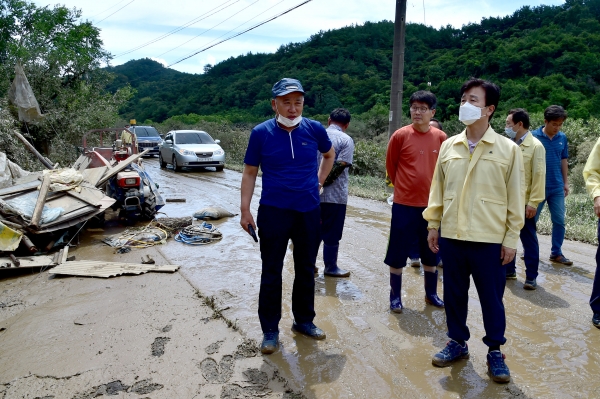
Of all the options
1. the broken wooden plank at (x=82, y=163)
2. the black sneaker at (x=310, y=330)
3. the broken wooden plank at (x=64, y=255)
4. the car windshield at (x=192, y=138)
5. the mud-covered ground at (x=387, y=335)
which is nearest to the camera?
the mud-covered ground at (x=387, y=335)

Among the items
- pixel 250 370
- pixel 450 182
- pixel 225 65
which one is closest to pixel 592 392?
pixel 450 182

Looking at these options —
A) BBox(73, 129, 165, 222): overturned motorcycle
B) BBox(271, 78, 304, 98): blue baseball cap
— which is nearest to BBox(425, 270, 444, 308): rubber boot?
BBox(271, 78, 304, 98): blue baseball cap

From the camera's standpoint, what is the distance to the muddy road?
10.5ft

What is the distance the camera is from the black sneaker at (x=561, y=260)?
228 inches

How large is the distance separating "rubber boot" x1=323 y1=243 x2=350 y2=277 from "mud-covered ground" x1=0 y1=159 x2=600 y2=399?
103mm

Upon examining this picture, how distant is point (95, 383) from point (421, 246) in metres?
2.89

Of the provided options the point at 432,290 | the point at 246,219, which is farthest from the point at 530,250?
the point at 246,219

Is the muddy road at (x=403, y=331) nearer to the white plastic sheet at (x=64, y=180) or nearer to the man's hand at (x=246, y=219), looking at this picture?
the man's hand at (x=246, y=219)

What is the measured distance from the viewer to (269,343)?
3.68m

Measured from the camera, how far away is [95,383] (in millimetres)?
3289

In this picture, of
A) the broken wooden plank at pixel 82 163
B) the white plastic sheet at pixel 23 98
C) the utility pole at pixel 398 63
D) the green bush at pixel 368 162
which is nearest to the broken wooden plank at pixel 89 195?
the broken wooden plank at pixel 82 163

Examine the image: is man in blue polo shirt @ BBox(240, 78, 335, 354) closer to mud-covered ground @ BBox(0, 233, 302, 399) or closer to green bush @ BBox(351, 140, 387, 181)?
mud-covered ground @ BBox(0, 233, 302, 399)

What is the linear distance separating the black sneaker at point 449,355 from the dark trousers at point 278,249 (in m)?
1.08

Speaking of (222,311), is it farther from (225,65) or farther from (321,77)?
(225,65)
